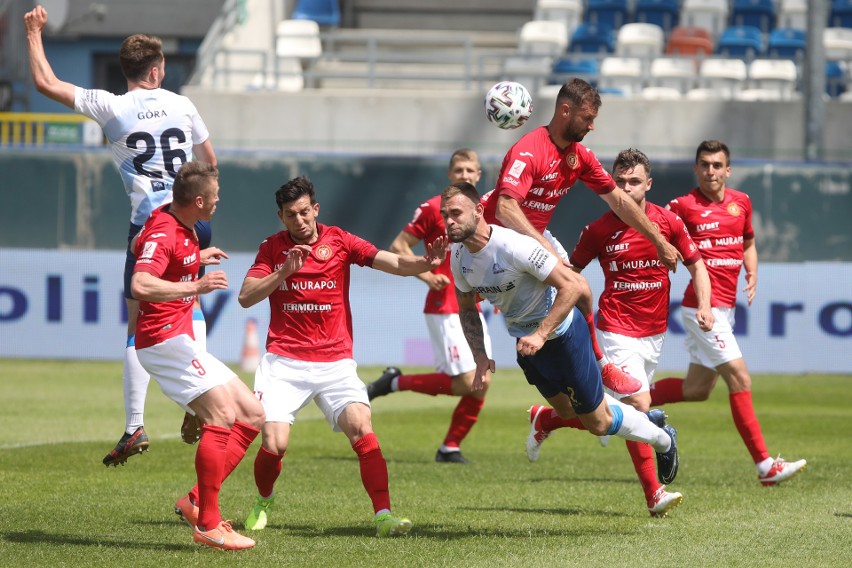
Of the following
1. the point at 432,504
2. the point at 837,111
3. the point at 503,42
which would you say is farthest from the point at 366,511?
the point at 503,42

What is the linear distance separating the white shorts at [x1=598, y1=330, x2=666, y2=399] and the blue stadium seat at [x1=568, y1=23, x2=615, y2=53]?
1647 centimetres

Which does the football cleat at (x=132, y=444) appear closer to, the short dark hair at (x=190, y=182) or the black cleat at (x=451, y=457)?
the short dark hair at (x=190, y=182)

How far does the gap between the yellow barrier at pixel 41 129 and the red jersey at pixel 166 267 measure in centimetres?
1404

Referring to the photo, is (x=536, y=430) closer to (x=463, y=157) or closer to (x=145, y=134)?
(x=463, y=157)

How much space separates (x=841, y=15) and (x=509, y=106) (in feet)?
60.7

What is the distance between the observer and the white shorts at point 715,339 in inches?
394

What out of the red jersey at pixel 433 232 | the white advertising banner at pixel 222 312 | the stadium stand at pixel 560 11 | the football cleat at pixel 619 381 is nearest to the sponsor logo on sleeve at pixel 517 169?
the football cleat at pixel 619 381

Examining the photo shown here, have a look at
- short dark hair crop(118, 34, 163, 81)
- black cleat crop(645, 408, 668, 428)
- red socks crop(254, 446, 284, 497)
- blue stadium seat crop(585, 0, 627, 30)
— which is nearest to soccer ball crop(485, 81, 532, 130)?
black cleat crop(645, 408, 668, 428)

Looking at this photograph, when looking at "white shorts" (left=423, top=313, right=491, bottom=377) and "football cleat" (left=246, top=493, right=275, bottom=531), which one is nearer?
"football cleat" (left=246, top=493, right=275, bottom=531)

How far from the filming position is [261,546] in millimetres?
7238

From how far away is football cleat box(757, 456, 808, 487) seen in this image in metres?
9.43

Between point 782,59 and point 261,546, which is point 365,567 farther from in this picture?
point 782,59

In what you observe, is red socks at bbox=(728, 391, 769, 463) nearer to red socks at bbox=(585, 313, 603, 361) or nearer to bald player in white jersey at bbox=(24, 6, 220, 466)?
red socks at bbox=(585, 313, 603, 361)

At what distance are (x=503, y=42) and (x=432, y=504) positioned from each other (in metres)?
19.1
